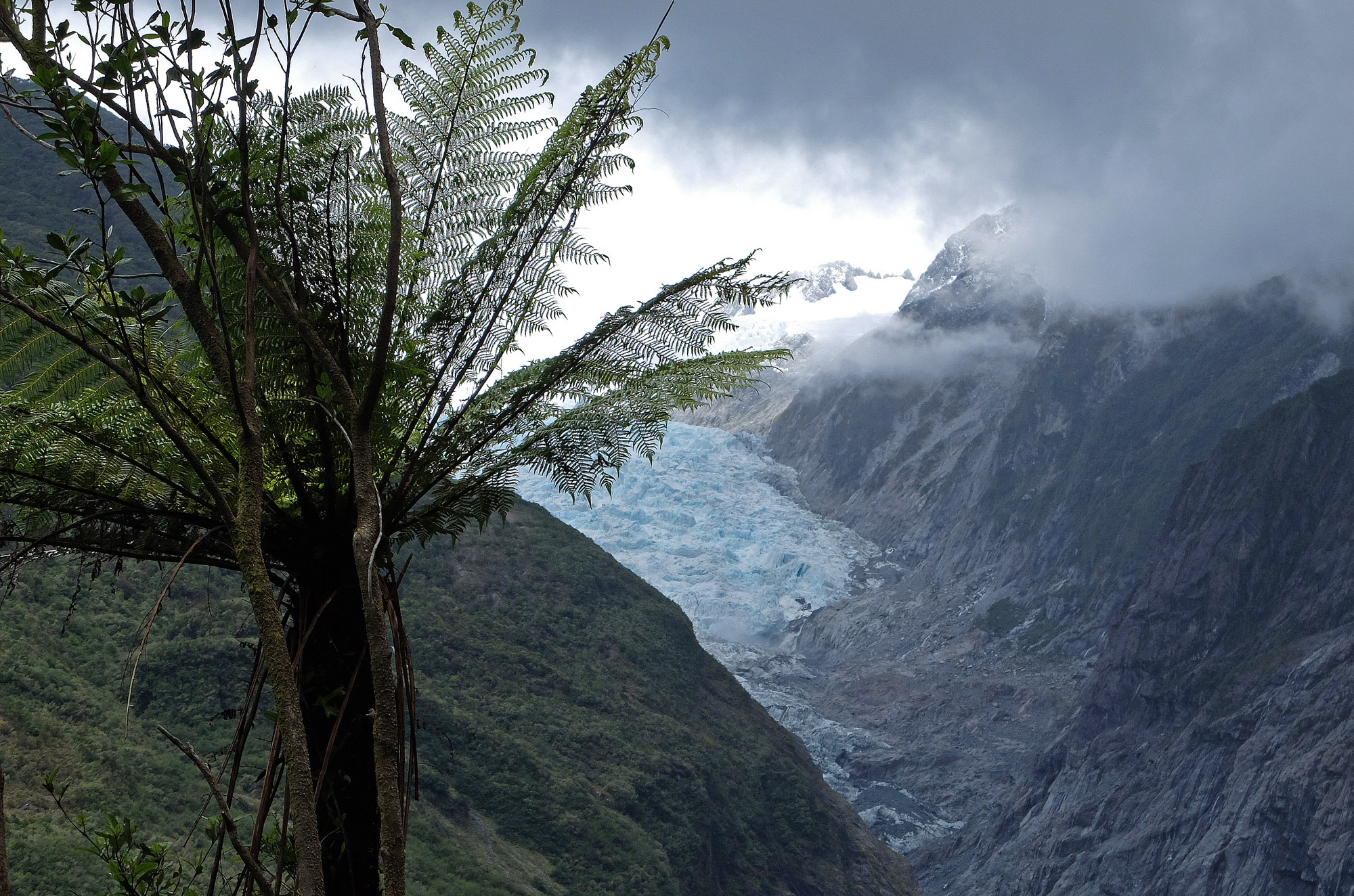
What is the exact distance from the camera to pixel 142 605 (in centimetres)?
2122

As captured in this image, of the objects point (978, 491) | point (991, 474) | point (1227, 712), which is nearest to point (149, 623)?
point (1227, 712)

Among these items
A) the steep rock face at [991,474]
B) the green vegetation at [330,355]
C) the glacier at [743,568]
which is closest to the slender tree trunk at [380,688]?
the green vegetation at [330,355]

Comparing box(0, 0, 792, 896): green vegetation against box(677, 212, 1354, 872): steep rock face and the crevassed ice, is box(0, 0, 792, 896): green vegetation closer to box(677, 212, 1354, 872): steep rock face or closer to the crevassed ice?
the crevassed ice

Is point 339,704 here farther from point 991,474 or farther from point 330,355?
point 991,474

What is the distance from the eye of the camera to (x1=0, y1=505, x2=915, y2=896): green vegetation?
53.6 ft

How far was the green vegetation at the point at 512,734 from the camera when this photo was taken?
53.6 ft

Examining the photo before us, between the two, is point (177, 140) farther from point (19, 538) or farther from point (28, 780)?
point (28, 780)

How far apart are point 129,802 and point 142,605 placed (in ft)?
21.4

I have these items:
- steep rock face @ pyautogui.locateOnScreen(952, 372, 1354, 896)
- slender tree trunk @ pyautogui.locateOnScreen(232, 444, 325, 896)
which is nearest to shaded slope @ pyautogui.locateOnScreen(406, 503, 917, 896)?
steep rock face @ pyautogui.locateOnScreen(952, 372, 1354, 896)

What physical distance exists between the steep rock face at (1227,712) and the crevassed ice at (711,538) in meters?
19.8

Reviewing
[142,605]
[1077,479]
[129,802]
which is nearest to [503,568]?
[142,605]

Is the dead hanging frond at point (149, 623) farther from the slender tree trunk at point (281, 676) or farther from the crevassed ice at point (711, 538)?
the crevassed ice at point (711, 538)

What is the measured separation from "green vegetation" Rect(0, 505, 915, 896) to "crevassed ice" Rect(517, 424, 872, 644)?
62.3ft

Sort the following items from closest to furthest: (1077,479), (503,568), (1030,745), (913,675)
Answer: (503,568)
(1030,745)
(913,675)
(1077,479)
